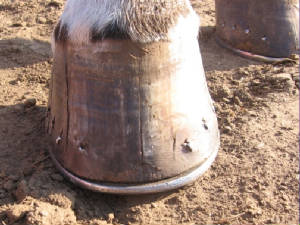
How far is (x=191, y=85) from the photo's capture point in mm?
2414

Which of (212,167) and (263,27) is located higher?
(263,27)

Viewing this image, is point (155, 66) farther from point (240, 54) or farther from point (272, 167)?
point (240, 54)

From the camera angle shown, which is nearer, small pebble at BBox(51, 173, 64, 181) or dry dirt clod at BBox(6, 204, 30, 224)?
dry dirt clod at BBox(6, 204, 30, 224)

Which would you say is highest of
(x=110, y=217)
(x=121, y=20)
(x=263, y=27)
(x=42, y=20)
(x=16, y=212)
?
(x=121, y=20)

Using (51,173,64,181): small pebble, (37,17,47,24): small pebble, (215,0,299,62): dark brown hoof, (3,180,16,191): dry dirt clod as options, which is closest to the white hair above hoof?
(51,173,64,181): small pebble

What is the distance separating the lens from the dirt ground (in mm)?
2459

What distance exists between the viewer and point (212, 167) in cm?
282

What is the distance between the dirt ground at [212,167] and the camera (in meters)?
2.46

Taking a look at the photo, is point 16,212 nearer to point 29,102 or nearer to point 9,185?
point 9,185

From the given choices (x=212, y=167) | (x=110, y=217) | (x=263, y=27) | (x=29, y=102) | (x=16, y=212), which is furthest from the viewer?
(x=263, y=27)

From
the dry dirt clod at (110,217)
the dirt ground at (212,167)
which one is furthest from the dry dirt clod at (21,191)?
the dry dirt clod at (110,217)

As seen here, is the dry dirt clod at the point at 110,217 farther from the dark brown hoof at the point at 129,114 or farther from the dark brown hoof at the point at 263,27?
the dark brown hoof at the point at 263,27

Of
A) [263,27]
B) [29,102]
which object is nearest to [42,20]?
[29,102]

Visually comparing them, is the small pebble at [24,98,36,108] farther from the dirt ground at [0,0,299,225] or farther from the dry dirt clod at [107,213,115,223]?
the dry dirt clod at [107,213,115,223]
